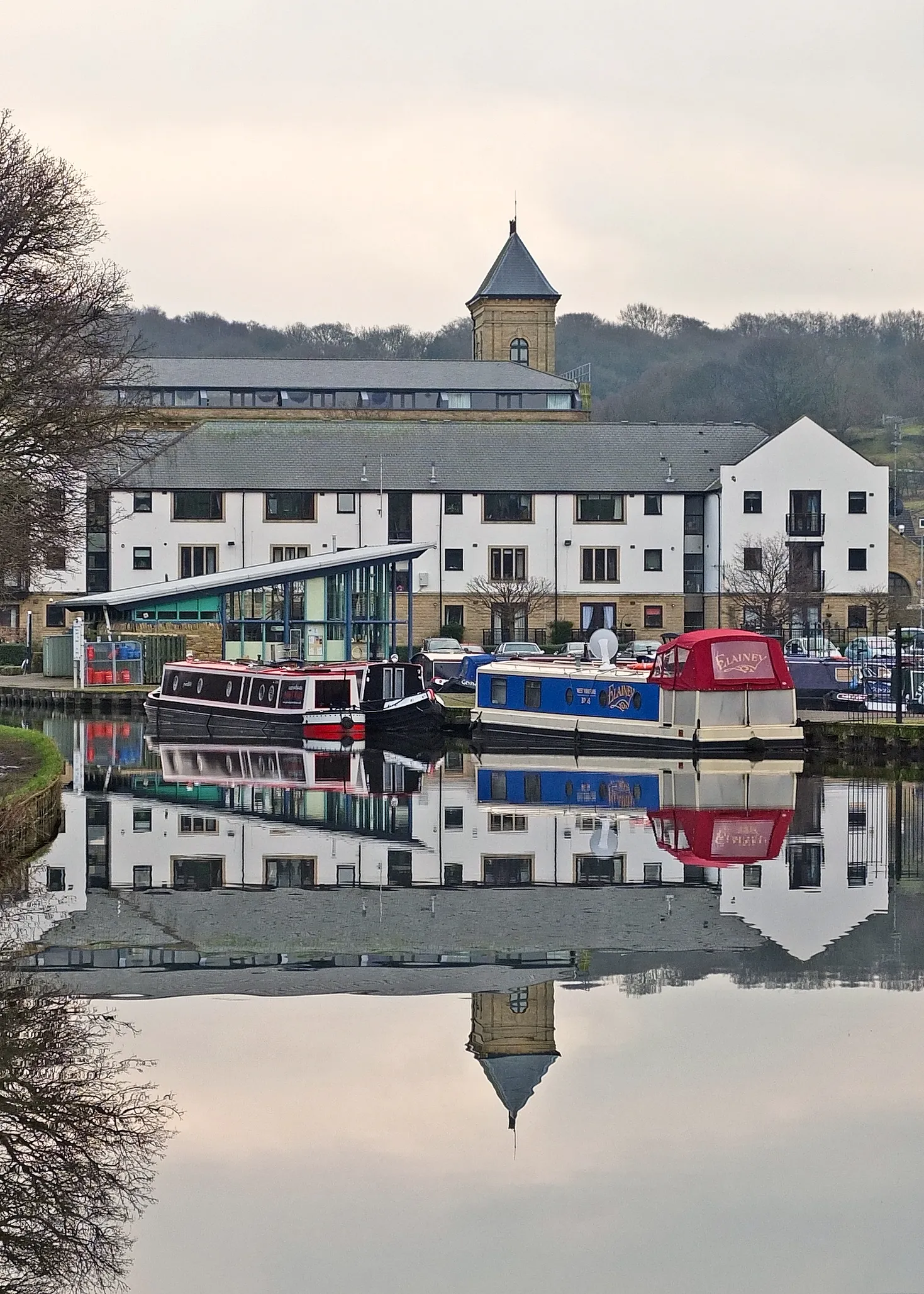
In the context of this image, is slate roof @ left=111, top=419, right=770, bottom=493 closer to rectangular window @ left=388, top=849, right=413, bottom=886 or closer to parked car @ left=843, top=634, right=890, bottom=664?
parked car @ left=843, top=634, right=890, bottom=664

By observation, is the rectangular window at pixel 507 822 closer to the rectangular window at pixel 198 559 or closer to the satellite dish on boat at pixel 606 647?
the satellite dish on boat at pixel 606 647

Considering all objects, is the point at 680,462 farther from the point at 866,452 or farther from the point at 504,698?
the point at 866,452

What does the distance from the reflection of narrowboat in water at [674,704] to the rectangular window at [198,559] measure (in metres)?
33.1

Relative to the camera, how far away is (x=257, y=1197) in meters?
9.37

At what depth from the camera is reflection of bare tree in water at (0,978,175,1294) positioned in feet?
27.9

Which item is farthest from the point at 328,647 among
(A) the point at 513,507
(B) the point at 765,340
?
(B) the point at 765,340

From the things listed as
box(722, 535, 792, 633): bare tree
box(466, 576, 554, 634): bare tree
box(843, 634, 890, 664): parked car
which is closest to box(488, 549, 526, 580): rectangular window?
Answer: box(466, 576, 554, 634): bare tree

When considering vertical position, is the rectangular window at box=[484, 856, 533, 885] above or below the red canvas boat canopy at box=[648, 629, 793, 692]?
below

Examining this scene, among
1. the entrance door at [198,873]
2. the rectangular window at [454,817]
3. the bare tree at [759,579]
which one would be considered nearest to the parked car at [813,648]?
the bare tree at [759,579]

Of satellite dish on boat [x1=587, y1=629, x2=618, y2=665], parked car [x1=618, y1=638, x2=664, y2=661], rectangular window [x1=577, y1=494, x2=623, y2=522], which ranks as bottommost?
parked car [x1=618, y1=638, x2=664, y2=661]

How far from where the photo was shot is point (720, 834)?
78.2 ft

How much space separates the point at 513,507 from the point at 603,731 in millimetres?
35298

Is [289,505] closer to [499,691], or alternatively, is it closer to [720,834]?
[499,691]

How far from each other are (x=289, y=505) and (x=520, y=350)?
113 ft
